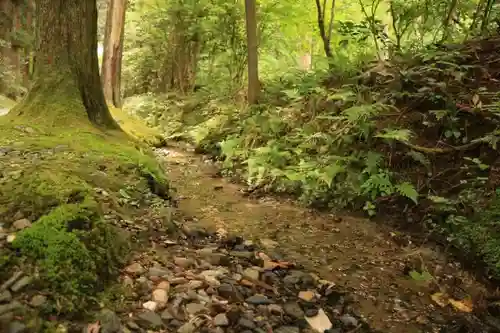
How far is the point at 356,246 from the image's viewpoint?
5.53 m

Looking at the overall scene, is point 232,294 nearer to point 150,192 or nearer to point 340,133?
point 150,192

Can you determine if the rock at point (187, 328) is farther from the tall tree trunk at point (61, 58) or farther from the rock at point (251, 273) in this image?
the tall tree trunk at point (61, 58)

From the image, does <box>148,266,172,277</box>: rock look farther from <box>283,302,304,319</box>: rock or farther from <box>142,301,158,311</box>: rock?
<box>283,302,304,319</box>: rock

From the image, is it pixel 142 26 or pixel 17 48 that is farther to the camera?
pixel 142 26

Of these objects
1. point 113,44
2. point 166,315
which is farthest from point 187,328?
point 113,44

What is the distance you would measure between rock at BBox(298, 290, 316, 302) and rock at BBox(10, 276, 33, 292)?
2353 millimetres

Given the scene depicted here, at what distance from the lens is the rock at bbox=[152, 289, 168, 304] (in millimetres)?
3341

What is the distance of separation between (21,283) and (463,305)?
407cm

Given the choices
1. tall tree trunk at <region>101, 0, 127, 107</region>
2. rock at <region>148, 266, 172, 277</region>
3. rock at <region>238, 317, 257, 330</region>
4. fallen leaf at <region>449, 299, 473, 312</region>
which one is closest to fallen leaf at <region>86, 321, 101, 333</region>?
rock at <region>148, 266, 172, 277</region>

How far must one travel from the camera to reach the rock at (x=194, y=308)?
331 centimetres

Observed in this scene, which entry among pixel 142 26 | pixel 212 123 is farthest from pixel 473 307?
pixel 142 26

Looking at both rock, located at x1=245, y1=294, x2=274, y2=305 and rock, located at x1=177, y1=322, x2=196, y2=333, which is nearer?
rock, located at x1=177, y1=322, x2=196, y2=333

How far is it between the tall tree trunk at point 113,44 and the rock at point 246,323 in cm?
1040

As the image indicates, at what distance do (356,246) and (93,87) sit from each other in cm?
460
